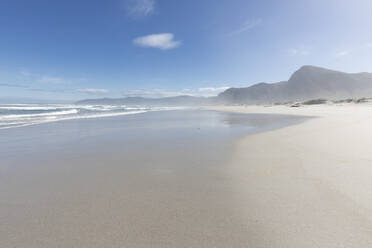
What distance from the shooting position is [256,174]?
11.9 feet

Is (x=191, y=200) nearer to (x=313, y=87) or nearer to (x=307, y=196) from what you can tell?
(x=307, y=196)

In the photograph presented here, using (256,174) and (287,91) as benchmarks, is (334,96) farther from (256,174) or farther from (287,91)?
(256,174)

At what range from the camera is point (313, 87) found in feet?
392

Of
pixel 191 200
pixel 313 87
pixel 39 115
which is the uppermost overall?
pixel 313 87

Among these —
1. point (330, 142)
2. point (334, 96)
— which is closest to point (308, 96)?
point (334, 96)

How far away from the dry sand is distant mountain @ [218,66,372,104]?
12783 cm

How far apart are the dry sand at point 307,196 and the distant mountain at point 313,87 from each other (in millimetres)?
127828

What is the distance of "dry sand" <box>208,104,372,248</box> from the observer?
6.29ft

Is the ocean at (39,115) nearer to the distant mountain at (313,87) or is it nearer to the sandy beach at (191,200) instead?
the sandy beach at (191,200)

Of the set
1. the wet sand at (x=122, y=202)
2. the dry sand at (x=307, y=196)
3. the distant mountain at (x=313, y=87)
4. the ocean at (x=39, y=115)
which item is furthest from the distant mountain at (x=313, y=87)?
the wet sand at (x=122, y=202)

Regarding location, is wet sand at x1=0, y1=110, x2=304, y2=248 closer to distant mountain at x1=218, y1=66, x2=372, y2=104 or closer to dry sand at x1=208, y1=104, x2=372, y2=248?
dry sand at x1=208, y1=104, x2=372, y2=248

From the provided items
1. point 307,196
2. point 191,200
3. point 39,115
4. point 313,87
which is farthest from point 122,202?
point 313,87

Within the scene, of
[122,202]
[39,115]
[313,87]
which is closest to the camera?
[122,202]

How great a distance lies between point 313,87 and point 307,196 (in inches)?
5745
